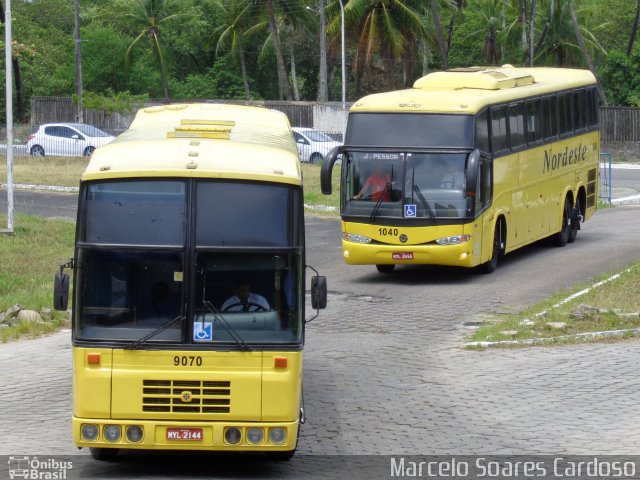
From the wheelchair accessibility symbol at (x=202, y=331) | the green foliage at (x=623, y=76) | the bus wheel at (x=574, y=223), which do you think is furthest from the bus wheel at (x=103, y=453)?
the green foliage at (x=623, y=76)

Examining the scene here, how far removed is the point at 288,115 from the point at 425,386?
44801 mm

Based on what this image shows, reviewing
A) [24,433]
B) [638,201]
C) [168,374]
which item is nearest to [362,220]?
[24,433]

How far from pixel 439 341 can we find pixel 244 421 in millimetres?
6894

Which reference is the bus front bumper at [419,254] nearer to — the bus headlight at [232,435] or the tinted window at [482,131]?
the tinted window at [482,131]

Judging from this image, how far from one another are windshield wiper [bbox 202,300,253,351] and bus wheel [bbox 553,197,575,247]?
1670 cm

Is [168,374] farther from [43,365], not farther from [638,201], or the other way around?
[638,201]

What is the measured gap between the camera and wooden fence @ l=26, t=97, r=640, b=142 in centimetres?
5338

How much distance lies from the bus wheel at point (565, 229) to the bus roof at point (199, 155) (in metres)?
14.6

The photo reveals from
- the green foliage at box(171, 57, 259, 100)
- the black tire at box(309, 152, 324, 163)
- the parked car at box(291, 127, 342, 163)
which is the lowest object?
the black tire at box(309, 152, 324, 163)

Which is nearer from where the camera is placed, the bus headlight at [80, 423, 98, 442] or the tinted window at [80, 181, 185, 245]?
the bus headlight at [80, 423, 98, 442]

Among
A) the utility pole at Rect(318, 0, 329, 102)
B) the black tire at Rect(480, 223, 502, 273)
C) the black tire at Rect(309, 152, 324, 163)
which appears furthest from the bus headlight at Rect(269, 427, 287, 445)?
the utility pole at Rect(318, 0, 329, 102)

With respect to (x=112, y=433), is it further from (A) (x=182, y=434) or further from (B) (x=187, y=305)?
(B) (x=187, y=305)

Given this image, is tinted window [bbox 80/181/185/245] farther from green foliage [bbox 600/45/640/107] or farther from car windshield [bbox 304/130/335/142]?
green foliage [bbox 600/45/640/107]

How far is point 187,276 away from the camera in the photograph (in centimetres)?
909
